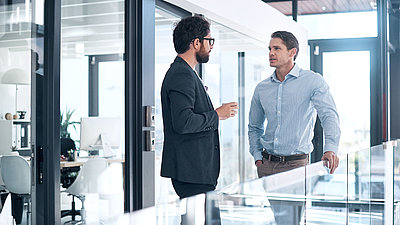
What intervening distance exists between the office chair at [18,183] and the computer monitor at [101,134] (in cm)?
51

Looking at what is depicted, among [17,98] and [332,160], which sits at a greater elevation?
[17,98]

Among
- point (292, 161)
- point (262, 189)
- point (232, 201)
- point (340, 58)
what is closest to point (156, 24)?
point (292, 161)

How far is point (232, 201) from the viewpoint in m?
1.79

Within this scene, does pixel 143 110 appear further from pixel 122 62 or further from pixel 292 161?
pixel 292 161

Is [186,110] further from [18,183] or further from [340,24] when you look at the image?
[340,24]

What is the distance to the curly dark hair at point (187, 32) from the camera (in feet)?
9.51

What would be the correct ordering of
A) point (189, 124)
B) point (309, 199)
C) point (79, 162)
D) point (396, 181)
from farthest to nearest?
point (396, 181) < point (79, 162) < point (309, 199) < point (189, 124)

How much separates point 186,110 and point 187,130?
0.31 ft

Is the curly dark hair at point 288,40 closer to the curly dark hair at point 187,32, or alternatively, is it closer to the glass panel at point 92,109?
the curly dark hair at point 187,32

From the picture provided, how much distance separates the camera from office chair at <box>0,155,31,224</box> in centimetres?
328

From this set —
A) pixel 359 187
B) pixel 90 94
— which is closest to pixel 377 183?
pixel 359 187

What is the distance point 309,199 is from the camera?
289 centimetres

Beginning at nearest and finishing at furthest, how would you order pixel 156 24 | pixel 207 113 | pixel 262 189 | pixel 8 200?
pixel 262 189 < pixel 207 113 < pixel 8 200 < pixel 156 24

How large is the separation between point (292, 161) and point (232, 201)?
1728 millimetres
